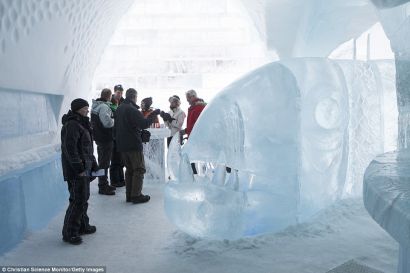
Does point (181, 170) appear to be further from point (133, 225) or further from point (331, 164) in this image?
point (331, 164)

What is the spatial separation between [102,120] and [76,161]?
190cm

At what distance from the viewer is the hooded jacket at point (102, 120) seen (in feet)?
16.9

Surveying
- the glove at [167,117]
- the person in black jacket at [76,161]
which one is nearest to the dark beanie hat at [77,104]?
the person in black jacket at [76,161]

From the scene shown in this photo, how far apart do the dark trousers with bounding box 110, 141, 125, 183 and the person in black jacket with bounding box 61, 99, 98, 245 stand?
7.43 feet

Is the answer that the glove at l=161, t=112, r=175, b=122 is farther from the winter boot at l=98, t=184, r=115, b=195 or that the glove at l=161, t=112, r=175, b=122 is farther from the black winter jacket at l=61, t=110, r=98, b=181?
the black winter jacket at l=61, t=110, r=98, b=181

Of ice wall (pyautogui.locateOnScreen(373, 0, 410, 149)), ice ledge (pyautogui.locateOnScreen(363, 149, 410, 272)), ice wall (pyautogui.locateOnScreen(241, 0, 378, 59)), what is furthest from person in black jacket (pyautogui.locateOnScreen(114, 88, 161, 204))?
ice ledge (pyautogui.locateOnScreen(363, 149, 410, 272))

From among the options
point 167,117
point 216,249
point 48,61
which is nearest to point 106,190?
point 167,117

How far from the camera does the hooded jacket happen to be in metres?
5.15

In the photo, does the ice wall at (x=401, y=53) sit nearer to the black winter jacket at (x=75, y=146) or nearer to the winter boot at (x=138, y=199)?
the black winter jacket at (x=75, y=146)

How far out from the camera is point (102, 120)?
16.9 ft

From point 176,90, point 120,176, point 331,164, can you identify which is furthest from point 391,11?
point 176,90

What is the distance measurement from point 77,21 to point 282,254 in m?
4.17

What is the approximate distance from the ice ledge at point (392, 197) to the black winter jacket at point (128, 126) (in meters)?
3.04

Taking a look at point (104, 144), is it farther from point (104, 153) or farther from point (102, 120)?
point (102, 120)
